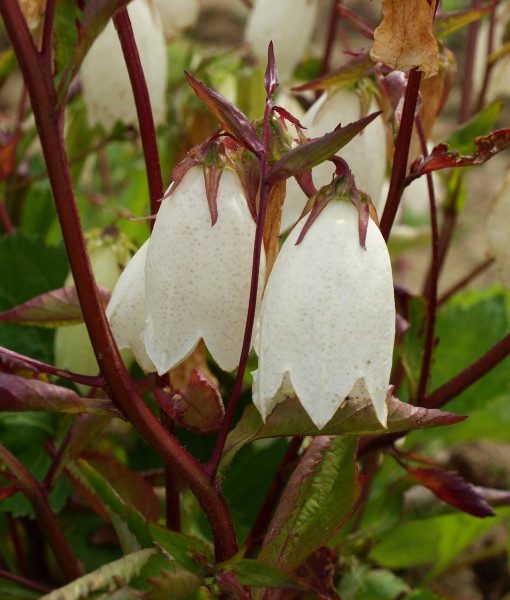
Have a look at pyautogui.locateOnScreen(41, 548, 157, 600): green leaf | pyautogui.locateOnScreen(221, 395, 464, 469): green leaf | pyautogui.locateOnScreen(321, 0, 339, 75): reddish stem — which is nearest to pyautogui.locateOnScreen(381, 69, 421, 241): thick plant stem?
pyautogui.locateOnScreen(221, 395, 464, 469): green leaf

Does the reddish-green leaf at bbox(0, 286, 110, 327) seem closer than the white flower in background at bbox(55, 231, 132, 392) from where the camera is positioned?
Yes

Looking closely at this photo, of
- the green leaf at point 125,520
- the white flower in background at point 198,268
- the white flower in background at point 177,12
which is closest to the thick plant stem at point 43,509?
the green leaf at point 125,520

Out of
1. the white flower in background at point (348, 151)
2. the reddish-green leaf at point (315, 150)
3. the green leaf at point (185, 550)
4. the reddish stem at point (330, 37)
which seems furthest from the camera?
the reddish stem at point (330, 37)

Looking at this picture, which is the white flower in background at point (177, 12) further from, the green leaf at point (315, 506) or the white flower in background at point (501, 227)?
the green leaf at point (315, 506)

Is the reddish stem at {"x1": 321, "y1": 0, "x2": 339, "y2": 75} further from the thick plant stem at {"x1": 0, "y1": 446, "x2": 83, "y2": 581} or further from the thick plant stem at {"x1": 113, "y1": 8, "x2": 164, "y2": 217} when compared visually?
the thick plant stem at {"x1": 0, "y1": 446, "x2": 83, "y2": 581}

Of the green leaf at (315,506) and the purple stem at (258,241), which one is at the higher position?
the purple stem at (258,241)

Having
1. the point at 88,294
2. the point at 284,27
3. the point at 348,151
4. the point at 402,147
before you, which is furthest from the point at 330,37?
the point at 88,294
